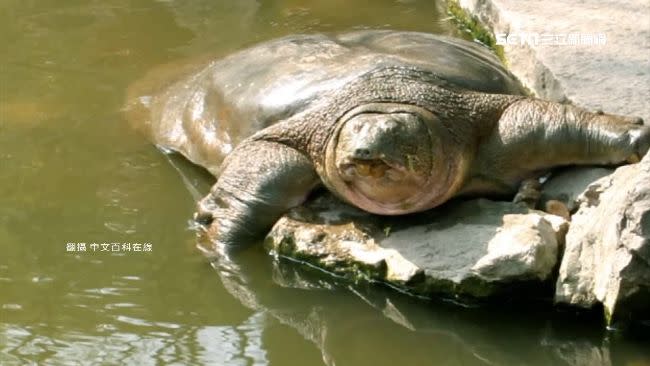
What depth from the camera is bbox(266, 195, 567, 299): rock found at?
3.86 m

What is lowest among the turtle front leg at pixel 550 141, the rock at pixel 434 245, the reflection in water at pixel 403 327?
the reflection in water at pixel 403 327

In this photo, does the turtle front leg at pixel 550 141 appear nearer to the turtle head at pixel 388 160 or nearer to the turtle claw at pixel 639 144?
the turtle claw at pixel 639 144

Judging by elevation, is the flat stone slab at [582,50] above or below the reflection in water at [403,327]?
above

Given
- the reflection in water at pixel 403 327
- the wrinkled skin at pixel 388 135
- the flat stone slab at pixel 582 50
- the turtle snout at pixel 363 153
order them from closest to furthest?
the reflection in water at pixel 403 327, the turtle snout at pixel 363 153, the wrinkled skin at pixel 388 135, the flat stone slab at pixel 582 50

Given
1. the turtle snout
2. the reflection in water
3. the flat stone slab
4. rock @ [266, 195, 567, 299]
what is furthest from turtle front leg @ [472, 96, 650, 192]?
the reflection in water

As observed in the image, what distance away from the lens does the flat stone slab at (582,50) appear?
4.92 m

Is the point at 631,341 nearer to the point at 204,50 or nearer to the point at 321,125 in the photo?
the point at 321,125

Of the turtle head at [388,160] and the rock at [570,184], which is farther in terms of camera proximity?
the rock at [570,184]

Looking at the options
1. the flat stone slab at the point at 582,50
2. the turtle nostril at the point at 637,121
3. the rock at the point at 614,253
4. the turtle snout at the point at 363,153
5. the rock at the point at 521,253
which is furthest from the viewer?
the flat stone slab at the point at 582,50

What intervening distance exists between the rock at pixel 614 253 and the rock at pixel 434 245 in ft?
0.31

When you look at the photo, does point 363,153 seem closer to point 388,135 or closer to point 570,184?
point 388,135

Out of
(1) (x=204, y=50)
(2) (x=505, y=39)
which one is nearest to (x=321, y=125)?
(2) (x=505, y=39)

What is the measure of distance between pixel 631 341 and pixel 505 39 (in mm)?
2857

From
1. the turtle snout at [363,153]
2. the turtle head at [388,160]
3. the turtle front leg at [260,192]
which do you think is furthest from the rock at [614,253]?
the turtle front leg at [260,192]
